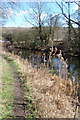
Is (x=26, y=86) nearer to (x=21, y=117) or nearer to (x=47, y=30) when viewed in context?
(x=21, y=117)

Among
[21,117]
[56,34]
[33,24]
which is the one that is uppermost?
[33,24]

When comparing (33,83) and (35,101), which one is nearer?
(35,101)

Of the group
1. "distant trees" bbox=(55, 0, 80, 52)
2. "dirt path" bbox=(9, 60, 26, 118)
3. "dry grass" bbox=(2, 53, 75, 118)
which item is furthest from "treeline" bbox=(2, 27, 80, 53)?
"dirt path" bbox=(9, 60, 26, 118)

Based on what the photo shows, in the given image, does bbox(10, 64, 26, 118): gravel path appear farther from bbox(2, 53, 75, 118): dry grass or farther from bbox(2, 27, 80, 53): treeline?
bbox(2, 27, 80, 53): treeline

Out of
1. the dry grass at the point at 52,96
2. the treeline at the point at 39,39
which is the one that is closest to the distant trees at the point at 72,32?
the treeline at the point at 39,39

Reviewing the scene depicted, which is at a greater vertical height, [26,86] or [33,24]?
[33,24]

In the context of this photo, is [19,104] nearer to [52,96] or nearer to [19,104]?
[19,104]

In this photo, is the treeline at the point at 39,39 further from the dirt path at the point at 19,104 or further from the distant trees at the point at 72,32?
the dirt path at the point at 19,104

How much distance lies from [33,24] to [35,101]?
2164 centimetres

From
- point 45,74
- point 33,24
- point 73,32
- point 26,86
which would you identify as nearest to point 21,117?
point 26,86

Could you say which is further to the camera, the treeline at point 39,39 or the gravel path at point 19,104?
the treeline at point 39,39

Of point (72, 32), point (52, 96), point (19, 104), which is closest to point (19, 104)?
point (19, 104)

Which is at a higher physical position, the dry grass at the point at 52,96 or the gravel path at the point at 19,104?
the dry grass at the point at 52,96

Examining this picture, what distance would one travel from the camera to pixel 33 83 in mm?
5008
